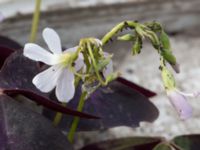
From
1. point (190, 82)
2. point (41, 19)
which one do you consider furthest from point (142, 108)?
point (41, 19)

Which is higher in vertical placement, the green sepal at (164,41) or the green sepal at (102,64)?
the green sepal at (164,41)

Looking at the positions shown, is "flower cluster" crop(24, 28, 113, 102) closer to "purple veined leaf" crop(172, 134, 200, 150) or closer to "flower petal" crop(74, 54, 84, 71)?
"flower petal" crop(74, 54, 84, 71)

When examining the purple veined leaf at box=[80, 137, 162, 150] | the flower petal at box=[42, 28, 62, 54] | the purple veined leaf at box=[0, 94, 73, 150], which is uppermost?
the flower petal at box=[42, 28, 62, 54]

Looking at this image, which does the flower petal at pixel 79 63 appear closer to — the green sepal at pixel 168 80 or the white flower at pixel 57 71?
the white flower at pixel 57 71

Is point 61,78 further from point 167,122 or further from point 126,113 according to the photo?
point 167,122

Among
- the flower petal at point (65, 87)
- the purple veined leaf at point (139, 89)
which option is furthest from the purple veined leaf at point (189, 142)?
the flower petal at point (65, 87)

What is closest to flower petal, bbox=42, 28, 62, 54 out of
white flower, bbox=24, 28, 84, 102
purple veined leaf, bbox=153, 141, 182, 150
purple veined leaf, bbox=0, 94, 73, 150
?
white flower, bbox=24, 28, 84, 102
